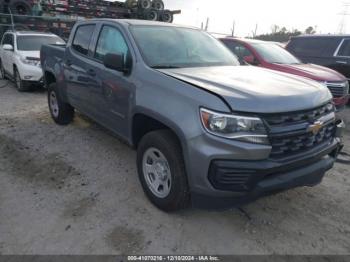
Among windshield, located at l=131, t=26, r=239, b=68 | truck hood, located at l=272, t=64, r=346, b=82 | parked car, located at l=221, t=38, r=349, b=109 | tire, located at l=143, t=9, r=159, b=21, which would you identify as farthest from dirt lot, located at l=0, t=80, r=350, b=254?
tire, located at l=143, t=9, r=159, b=21

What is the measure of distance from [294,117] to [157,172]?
1445 mm

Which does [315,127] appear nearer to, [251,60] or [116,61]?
[116,61]

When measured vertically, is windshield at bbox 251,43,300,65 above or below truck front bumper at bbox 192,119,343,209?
above

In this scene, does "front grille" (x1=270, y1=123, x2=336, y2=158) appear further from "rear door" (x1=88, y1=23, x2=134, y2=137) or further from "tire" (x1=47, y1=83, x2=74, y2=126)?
"tire" (x1=47, y1=83, x2=74, y2=126)

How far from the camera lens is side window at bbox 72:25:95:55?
15.0ft

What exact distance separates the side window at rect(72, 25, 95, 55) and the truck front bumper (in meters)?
2.96

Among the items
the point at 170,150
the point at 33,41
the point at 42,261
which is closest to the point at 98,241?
the point at 42,261

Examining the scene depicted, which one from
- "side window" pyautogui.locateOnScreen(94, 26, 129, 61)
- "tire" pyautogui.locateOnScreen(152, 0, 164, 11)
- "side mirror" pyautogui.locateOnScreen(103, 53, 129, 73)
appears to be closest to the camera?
"side mirror" pyautogui.locateOnScreen(103, 53, 129, 73)

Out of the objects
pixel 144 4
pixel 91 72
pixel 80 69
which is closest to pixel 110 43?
pixel 91 72

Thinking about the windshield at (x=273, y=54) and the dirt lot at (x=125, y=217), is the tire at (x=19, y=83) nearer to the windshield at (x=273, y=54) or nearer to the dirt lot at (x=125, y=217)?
the dirt lot at (x=125, y=217)

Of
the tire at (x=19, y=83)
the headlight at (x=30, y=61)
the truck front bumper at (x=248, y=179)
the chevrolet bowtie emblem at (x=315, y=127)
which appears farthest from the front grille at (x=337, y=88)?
the tire at (x=19, y=83)

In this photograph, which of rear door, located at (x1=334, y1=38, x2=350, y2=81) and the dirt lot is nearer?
the dirt lot

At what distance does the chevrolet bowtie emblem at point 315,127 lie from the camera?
109 inches

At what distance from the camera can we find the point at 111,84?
148 inches
